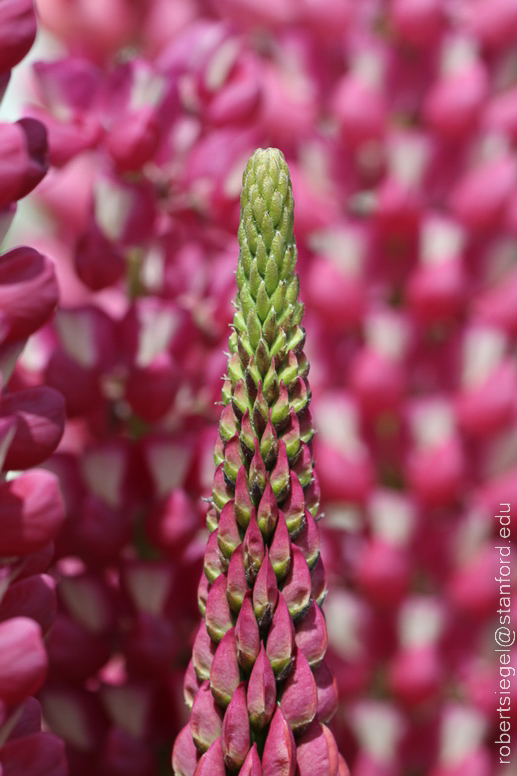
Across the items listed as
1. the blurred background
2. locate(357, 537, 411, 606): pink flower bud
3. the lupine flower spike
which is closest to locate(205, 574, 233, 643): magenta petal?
the lupine flower spike

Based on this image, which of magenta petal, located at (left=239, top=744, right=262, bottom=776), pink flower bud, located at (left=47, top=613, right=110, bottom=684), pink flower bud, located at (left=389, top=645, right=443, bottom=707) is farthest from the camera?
pink flower bud, located at (left=389, top=645, right=443, bottom=707)

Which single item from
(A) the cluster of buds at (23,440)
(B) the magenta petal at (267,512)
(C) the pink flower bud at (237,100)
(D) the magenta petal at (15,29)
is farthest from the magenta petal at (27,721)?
(C) the pink flower bud at (237,100)

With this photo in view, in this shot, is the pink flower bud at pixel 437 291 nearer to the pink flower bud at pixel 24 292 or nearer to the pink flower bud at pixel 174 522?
the pink flower bud at pixel 174 522

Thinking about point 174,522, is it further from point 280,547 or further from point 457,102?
point 457,102

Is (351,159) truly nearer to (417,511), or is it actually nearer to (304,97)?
(304,97)

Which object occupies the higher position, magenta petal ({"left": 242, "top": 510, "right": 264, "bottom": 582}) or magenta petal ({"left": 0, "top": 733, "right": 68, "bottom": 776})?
magenta petal ({"left": 242, "top": 510, "right": 264, "bottom": 582})

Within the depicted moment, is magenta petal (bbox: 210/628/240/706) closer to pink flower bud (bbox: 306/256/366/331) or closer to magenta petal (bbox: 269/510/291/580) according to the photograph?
magenta petal (bbox: 269/510/291/580)
